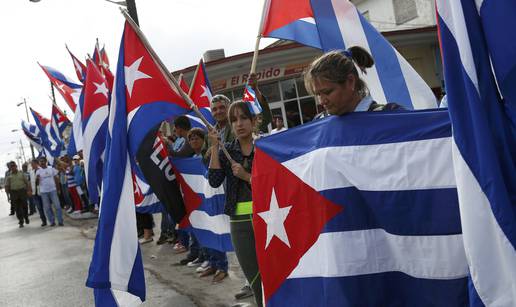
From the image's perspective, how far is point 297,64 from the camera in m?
21.0

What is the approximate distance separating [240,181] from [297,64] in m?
17.8

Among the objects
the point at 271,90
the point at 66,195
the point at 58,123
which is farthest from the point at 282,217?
the point at 271,90

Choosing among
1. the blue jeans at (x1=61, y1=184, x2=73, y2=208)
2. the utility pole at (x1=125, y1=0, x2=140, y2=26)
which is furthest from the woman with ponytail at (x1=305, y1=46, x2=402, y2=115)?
the blue jeans at (x1=61, y1=184, x2=73, y2=208)

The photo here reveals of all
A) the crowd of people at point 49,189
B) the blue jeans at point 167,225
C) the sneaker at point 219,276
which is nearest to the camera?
the sneaker at point 219,276

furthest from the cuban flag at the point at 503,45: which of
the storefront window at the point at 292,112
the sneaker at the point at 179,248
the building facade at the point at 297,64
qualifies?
the storefront window at the point at 292,112

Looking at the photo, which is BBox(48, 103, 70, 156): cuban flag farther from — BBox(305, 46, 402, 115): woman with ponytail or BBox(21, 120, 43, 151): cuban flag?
BBox(305, 46, 402, 115): woman with ponytail

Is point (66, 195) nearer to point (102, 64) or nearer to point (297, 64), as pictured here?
point (297, 64)

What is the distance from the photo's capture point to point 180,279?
625 cm

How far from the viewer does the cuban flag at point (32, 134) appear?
17483 mm

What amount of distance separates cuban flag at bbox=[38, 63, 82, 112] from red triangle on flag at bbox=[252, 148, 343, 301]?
8813 mm

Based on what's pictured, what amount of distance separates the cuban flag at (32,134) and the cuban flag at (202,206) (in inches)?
504

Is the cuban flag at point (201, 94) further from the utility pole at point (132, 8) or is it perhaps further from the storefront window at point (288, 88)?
the storefront window at point (288, 88)

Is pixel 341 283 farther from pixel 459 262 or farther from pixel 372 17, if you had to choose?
pixel 372 17

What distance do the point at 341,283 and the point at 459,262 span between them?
1.83 feet
